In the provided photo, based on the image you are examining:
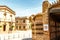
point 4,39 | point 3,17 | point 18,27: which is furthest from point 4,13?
point 4,39

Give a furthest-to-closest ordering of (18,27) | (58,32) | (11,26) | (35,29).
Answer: (18,27) < (11,26) < (58,32) < (35,29)

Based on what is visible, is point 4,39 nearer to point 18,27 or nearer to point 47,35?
point 47,35

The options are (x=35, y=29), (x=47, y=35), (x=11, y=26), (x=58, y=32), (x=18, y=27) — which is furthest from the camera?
(x=18, y=27)

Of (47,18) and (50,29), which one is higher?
(47,18)

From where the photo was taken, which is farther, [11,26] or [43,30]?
[11,26]

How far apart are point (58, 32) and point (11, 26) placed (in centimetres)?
2849

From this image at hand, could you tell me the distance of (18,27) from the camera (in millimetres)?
53531

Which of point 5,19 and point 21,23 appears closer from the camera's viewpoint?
point 5,19

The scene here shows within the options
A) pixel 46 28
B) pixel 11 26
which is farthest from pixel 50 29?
pixel 11 26

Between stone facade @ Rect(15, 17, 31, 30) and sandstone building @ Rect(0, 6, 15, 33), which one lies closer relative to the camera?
sandstone building @ Rect(0, 6, 15, 33)

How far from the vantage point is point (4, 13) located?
36.3 m

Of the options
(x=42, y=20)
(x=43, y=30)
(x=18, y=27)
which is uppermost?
(x=42, y=20)

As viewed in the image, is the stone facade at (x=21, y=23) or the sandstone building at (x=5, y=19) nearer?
the sandstone building at (x=5, y=19)

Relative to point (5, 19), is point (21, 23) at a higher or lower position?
lower
